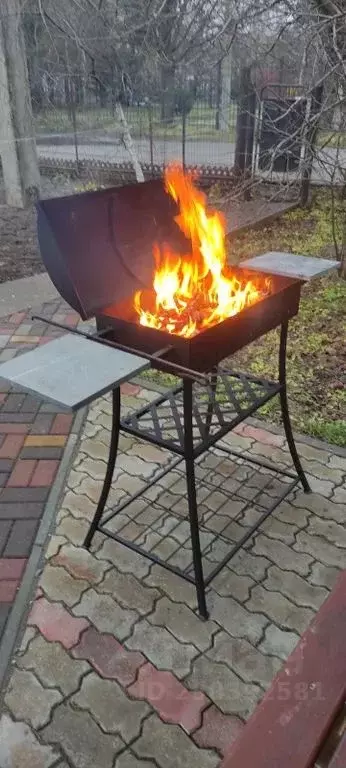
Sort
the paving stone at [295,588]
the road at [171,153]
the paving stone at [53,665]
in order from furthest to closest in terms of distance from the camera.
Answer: the road at [171,153], the paving stone at [295,588], the paving stone at [53,665]

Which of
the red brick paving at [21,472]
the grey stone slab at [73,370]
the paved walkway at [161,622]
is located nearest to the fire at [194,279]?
the grey stone slab at [73,370]

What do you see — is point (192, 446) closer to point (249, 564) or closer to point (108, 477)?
point (108, 477)

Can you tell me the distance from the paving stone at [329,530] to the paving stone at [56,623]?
3.65 feet

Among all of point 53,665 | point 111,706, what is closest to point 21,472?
point 53,665

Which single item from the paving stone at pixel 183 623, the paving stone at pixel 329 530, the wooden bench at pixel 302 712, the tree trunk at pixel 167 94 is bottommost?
the paving stone at pixel 183 623

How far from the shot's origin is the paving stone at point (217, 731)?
5.83 feet

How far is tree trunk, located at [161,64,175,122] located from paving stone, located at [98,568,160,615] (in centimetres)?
960

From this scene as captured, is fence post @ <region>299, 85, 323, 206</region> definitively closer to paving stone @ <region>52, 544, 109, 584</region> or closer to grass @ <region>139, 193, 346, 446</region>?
grass @ <region>139, 193, 346, 446</region>

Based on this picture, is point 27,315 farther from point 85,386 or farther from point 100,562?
point 85,386

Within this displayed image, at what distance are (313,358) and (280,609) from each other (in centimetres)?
236

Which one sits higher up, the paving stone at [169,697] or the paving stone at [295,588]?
the paving stone at [295,588]

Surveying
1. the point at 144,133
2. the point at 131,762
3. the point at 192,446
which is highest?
the point at 144,133

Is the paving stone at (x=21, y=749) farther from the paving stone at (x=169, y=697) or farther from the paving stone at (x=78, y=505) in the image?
the paving stone at (x=78, y=505)

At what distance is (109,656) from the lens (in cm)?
205
